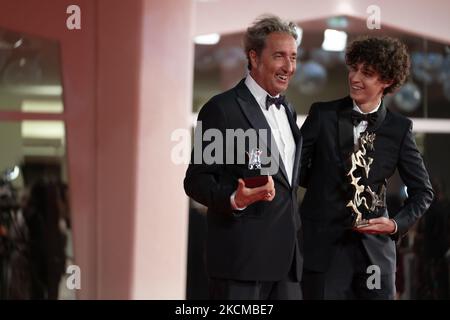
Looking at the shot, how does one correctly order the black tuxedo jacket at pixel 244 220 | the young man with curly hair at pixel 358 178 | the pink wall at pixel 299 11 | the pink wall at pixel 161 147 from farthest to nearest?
the pink wall at pixel 299 11 < the pink wall at pixel 161 147 < the young man with curly hair at pixel 358 178 < the black tuxedo jacket at pixel 244 220

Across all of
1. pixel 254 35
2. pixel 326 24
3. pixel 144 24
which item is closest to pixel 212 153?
pixel 254 35

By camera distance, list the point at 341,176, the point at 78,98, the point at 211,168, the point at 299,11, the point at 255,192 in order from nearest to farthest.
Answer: the point at 255,192 → the point at 211,168 → the point at 341,176 → the point at 78,98 → the point at 299,11

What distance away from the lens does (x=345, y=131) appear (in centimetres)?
256

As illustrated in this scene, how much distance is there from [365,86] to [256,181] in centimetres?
49

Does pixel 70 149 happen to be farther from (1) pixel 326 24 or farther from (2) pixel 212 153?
(2) pixel 212 153

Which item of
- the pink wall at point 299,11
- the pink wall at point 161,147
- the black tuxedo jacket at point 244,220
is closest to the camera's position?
the black tuxedo jacket at point 244,220

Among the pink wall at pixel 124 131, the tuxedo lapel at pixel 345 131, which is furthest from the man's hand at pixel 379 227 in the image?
the pink wall at pixel 124 131

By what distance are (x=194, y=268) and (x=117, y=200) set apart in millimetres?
506

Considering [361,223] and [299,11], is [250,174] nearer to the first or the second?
[361,223]

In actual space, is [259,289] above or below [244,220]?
below

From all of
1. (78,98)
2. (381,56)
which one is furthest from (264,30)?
(78,98)

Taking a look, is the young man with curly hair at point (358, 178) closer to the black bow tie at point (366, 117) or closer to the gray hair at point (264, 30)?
the black bow tie at point (366, 117)

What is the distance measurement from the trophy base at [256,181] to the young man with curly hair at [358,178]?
0.99 feet

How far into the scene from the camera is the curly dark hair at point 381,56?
2.56 meters
